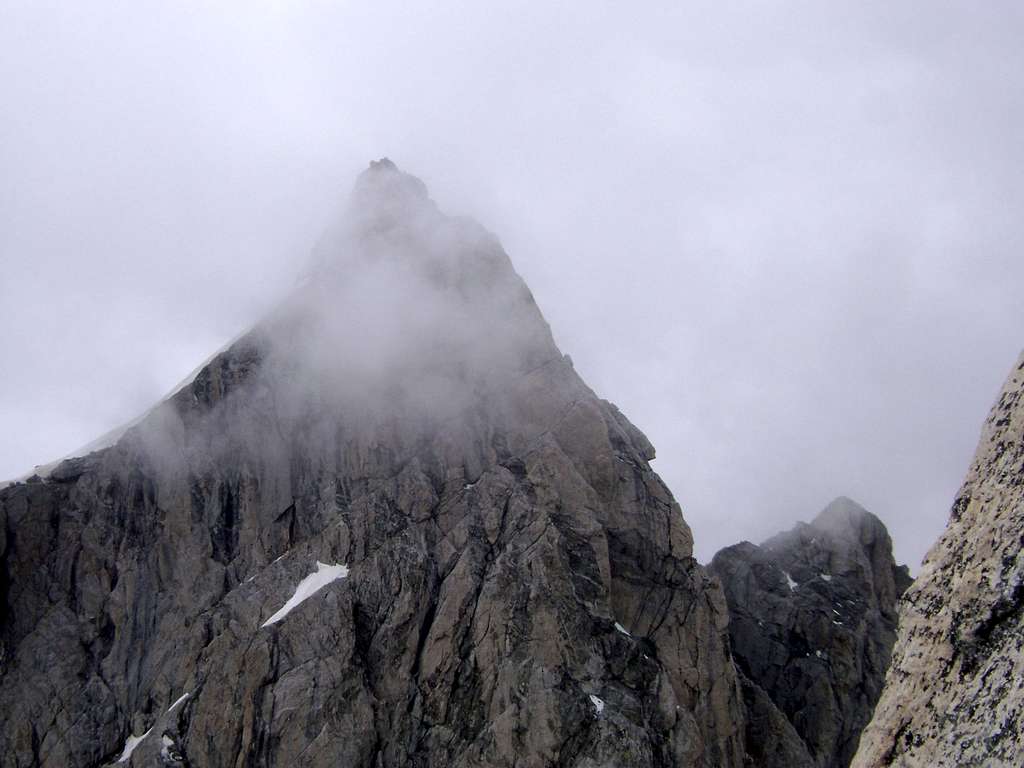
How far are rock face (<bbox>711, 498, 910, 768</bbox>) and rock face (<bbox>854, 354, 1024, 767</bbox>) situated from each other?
290 feet

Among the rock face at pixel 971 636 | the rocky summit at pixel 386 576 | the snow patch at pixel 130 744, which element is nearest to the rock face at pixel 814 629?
the rocky summit at pixel 386 576

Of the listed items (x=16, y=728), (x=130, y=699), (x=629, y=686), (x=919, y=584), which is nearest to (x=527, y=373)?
(x=629, y=686)

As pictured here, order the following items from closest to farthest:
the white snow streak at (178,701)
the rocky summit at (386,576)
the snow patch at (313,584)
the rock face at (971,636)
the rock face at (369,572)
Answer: the rock face at (971,636) < the rock face at (369,572) < the rocky summit at (386,576) < the white snow streak at (178,701) < the snow patch at (313,584)

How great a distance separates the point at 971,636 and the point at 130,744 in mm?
80738

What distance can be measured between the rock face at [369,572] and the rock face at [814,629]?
54.1 feet

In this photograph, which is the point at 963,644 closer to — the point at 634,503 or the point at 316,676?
the point at 316,676

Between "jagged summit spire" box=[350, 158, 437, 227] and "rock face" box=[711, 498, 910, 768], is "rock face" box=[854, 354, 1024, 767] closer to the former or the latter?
"rock face" box=[711, 498, 910, 768]

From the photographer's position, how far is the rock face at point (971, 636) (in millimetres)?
7152

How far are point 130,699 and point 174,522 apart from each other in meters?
15.7

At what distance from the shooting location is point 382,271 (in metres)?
106

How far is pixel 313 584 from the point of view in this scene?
7888 centimetres

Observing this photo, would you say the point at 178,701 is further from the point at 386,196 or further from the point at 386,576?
the point at 386,196

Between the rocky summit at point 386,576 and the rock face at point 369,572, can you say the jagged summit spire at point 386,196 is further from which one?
the rock face at point 369,572

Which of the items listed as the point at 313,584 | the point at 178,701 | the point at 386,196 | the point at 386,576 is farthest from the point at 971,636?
the point at 386,196
